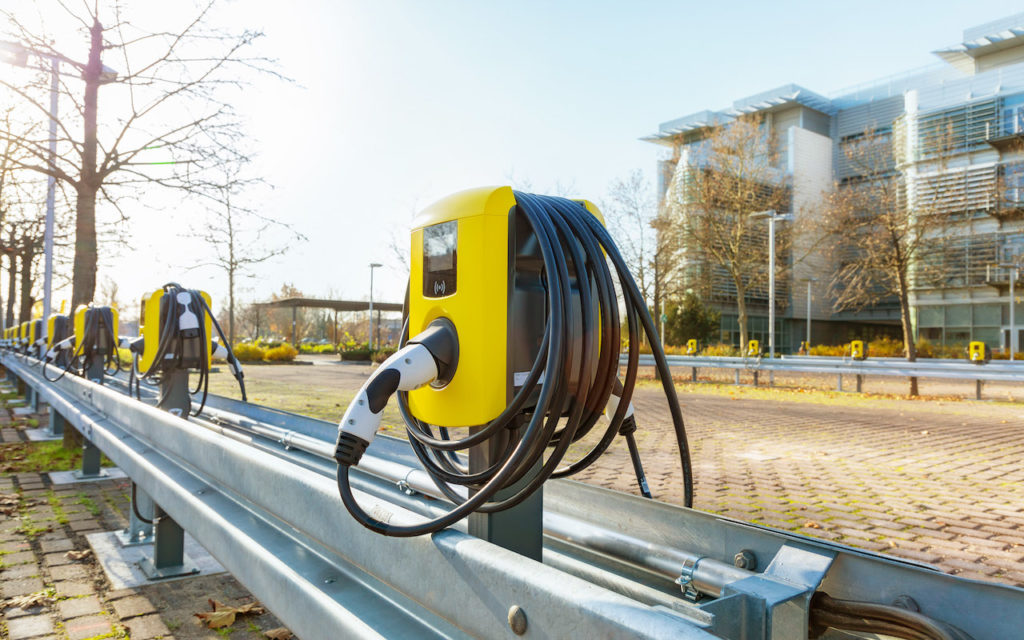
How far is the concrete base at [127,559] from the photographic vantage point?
11.6ft

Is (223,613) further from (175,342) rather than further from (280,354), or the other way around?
(280,354)

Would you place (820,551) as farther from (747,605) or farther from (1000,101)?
(1000,101)

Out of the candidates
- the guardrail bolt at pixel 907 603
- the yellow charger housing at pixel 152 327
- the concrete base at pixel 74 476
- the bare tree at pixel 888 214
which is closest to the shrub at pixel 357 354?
the bare tree at pixel 888 214

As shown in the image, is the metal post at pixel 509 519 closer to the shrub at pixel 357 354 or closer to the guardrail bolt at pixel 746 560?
the guardrail bolt at pixel 746 560

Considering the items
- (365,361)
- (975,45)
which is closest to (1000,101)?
(975,45)

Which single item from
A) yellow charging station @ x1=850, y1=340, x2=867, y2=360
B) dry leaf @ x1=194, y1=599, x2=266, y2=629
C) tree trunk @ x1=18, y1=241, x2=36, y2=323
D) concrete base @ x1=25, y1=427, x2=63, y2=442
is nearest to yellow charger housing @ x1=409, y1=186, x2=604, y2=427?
dry leaf @ x1=194, y1=599, x2=266, y2=629

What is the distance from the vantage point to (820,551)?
1405mm

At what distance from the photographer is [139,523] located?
13.4 ft

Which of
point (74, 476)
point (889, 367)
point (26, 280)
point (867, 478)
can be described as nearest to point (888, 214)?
point (889, 367)

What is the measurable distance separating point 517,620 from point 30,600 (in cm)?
327

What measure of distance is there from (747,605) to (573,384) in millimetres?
589

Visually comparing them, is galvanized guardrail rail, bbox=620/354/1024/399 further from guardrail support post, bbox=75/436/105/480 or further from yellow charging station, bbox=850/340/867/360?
guardrail support post, bbox=75/436/105/480

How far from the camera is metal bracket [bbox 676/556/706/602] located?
5.05 feet

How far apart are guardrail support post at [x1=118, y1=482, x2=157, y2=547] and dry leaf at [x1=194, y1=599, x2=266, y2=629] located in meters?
1.08
